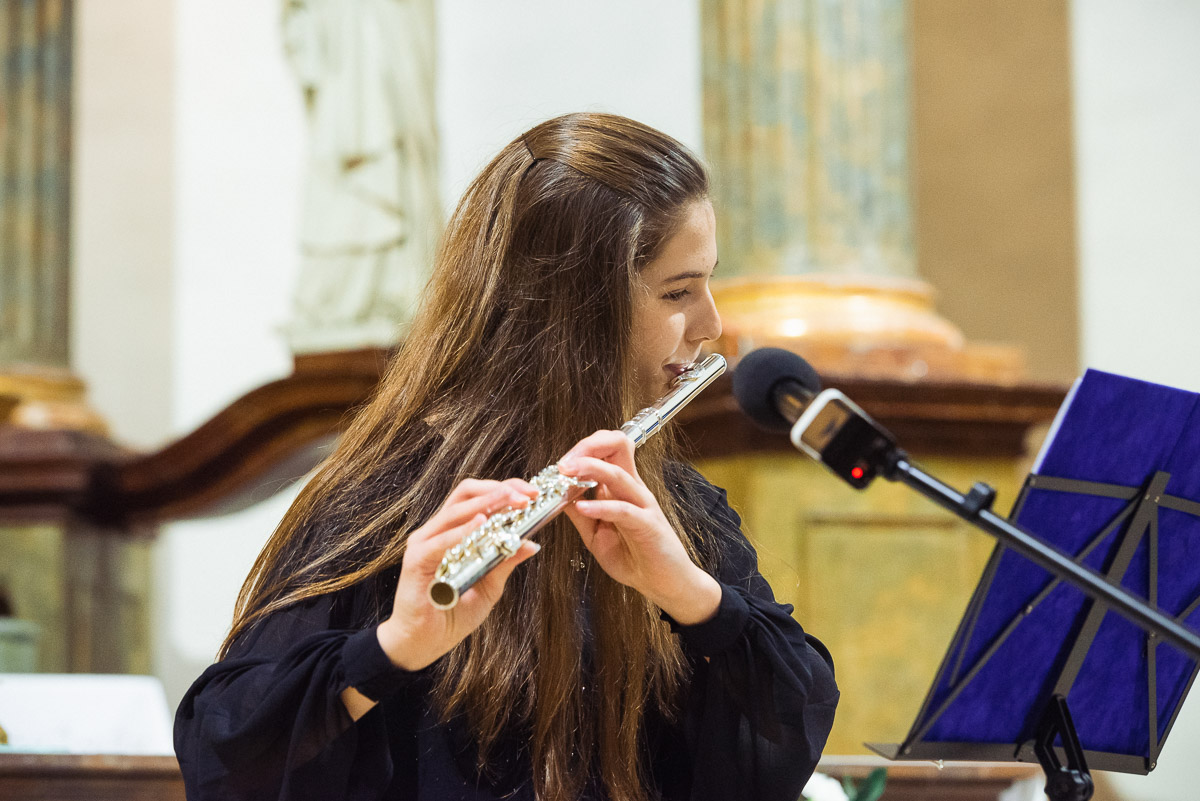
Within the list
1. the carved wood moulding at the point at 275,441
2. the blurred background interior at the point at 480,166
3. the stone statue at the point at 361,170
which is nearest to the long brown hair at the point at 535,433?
the blurred background interior at the point at 480,166

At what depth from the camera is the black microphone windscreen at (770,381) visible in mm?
1330

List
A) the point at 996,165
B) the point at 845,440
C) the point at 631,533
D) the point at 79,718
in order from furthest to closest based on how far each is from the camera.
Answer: the point at 996,165 < the point at 79,718 < the point at 631,533 < the point at 845,440

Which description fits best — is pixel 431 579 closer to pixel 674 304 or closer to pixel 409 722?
pixel 409 722

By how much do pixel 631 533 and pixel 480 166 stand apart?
2.20 ft

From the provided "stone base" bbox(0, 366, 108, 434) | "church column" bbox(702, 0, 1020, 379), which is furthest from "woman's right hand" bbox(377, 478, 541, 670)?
"stone base" bbox(0, 366, 108, 434)

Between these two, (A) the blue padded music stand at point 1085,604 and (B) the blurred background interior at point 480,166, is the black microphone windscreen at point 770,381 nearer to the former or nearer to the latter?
(A) the blue padded music stand at point 1085,604

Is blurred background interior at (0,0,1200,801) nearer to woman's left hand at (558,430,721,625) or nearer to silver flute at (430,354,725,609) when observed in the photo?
woman's left hand at (558,430,721,625)

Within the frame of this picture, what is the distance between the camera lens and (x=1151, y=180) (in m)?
5.94

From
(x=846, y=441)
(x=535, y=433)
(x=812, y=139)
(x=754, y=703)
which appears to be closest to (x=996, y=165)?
(x=812, y=139)

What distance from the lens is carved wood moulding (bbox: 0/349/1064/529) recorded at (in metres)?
3.29

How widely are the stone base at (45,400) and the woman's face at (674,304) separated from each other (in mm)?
3800

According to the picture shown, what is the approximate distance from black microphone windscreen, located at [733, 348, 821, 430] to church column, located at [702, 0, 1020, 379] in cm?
235

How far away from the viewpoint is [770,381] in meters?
1.33

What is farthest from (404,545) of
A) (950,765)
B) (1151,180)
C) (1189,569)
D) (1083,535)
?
(1151,180)
